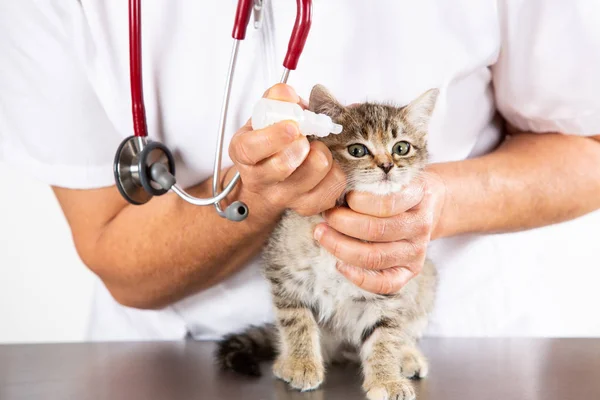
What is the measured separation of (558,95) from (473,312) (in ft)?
1.70

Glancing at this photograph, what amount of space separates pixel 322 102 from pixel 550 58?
0.55 meters

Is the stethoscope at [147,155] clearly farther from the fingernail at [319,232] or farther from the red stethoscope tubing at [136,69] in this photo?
the fingernail at [319,232]

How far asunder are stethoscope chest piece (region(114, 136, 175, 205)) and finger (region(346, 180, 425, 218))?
1.17 feet

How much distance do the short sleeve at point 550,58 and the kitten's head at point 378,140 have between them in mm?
316

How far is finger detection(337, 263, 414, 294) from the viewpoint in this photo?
1160 mm

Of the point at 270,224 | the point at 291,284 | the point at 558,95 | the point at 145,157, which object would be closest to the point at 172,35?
the point at 145,157

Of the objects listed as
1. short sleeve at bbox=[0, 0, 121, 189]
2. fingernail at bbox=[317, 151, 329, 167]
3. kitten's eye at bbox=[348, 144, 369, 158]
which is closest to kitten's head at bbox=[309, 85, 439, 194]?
kitten's eye at bbox=[348, 144, 369, 158]

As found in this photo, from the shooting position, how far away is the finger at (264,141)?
94cm

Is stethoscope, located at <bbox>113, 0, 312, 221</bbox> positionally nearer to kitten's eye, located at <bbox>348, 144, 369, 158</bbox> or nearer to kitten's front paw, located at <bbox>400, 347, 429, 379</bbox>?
kitten's eye, located at <bbox>348, 144, 369, 158</bbox>

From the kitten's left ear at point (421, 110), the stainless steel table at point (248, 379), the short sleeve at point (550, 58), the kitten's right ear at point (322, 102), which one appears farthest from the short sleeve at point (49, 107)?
the short sleeve at point (550, 58)

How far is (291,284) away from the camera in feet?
4.14

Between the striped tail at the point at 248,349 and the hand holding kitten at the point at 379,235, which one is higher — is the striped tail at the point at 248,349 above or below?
below

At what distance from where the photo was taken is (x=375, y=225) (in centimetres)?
112

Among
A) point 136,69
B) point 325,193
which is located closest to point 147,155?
point 136,69
